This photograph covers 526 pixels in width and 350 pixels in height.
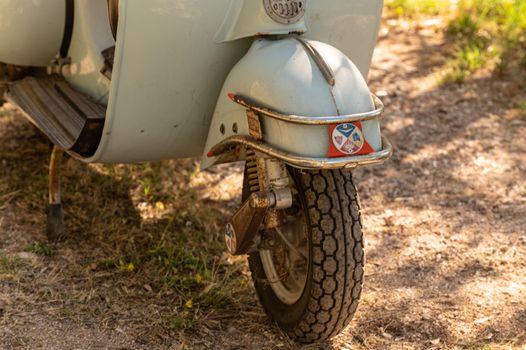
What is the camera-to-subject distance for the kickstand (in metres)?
3.42

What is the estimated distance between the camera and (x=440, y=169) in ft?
13.7

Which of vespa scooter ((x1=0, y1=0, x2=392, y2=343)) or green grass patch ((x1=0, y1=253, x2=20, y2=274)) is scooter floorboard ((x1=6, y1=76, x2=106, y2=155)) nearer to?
vespa scooter ((x1=0, y1=0, x2=392, y2=343))

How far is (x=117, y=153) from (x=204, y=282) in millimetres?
610

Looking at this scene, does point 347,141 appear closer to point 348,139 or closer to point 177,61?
point 348,139

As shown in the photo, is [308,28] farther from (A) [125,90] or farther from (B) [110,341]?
(B) [110,341]

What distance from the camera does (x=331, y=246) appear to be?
2592mm

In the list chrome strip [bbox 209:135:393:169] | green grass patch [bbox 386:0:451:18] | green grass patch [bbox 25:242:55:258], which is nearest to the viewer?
chrome strip [bbox 209:135:393:169]

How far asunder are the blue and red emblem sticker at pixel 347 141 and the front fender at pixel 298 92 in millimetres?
13

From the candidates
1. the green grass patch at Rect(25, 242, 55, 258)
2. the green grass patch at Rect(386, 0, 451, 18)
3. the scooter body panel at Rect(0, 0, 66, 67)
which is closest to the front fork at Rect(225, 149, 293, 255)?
the green grass patch at Rect(25, 242, 55, 258)

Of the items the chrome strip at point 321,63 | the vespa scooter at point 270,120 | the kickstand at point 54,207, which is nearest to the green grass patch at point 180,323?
the vespa scooter at point 270,120

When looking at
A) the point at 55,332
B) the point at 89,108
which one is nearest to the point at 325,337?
the point at 55,332

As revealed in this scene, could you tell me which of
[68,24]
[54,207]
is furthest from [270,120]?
[54,207]

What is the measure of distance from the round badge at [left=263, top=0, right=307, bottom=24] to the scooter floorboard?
2.41 feet

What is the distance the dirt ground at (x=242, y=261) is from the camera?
9.51 feet
